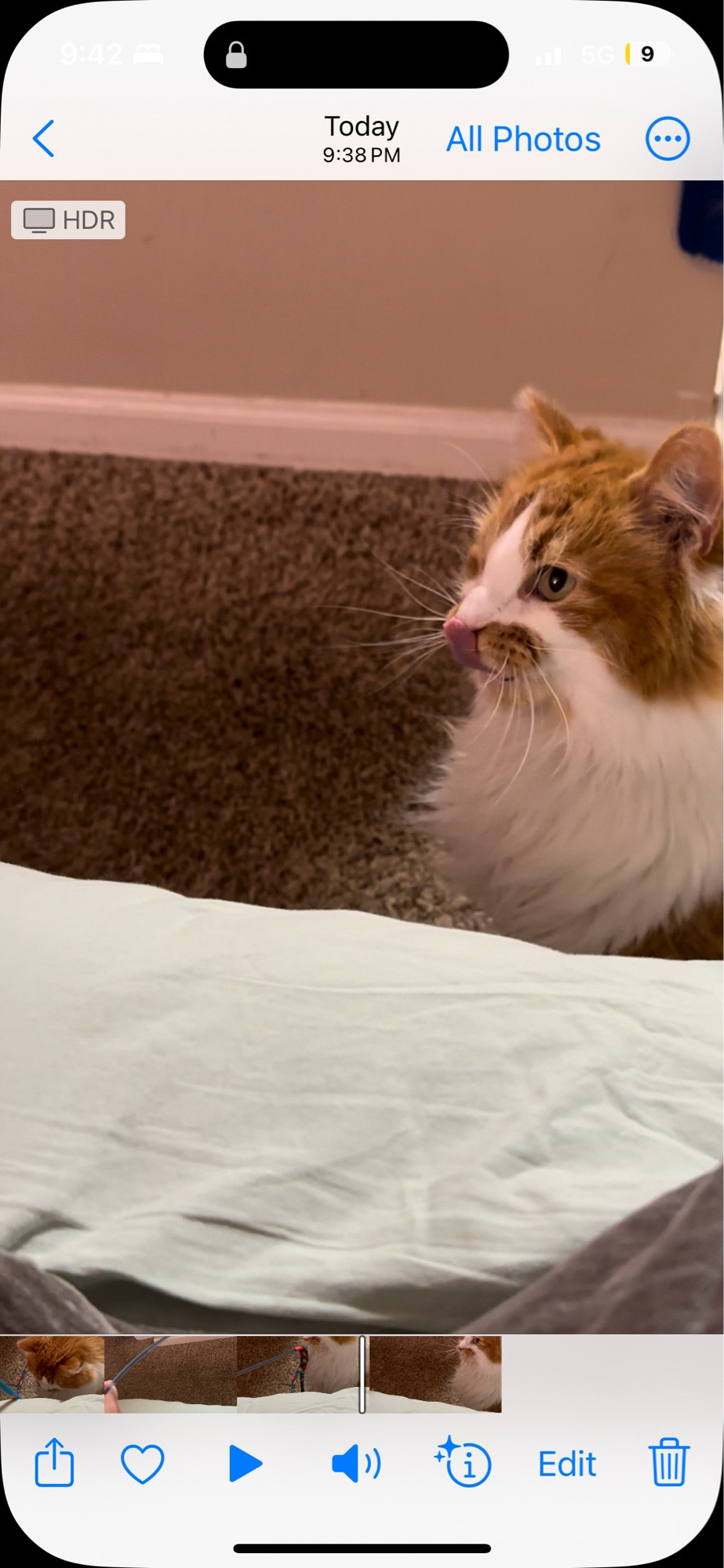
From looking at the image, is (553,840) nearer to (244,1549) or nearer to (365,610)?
(365,610)

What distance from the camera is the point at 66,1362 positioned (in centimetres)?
47

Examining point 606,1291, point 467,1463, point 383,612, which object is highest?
point 383,612

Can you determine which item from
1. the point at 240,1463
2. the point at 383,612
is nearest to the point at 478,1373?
the point at 240,1463

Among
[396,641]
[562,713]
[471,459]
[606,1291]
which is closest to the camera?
[606,1291]

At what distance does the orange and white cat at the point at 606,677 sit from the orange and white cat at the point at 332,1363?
0.32m

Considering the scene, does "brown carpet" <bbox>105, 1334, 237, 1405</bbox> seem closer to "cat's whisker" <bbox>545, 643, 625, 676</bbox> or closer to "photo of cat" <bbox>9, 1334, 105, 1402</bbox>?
"photo of cat" <bbox>9, 1334, 105, 1402</bbox>

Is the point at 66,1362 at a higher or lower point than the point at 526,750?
lower

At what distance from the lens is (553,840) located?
0.74m

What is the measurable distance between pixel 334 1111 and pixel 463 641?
12.8 inches

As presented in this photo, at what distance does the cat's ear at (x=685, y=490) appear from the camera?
1.87 feet

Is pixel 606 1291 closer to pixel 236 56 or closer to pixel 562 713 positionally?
pixel 562 713

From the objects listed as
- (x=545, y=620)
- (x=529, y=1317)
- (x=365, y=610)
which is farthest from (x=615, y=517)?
(x=529, y=1317)

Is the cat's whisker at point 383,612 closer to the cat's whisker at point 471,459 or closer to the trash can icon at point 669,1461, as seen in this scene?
the cat's whisker at point 471,459

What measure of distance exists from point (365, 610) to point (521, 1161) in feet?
1.76
